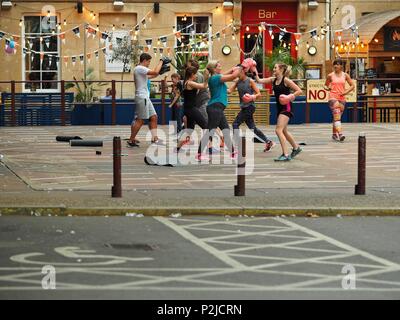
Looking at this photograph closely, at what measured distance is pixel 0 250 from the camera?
10.1m

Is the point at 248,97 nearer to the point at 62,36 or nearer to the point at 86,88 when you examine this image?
the point at 86,88

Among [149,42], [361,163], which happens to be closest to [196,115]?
[361,163]

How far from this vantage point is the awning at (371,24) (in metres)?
32.6

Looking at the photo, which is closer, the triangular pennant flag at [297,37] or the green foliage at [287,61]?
the green foliage at [287,61]

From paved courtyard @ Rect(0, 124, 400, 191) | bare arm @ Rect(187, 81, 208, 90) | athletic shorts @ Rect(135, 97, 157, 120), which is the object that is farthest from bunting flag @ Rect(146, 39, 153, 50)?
bare arm @ Rect(187, 81, 208, 90)

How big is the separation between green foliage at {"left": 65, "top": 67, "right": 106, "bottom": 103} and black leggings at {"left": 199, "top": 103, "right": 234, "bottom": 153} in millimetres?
12806

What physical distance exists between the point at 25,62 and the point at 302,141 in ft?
43.1

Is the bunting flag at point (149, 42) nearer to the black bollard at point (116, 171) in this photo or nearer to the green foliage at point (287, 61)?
the green foliage at point (287, 61)

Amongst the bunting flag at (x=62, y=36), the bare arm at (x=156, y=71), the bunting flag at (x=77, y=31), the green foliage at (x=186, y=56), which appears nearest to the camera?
the bare arm at (x=156, y=71)

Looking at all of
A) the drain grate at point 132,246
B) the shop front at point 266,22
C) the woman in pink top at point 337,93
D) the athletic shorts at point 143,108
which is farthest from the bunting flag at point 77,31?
the drain grate at point 132,246

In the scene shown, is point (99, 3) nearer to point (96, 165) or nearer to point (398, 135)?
point (398, 135)

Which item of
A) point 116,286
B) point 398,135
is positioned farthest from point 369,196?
point 398,135

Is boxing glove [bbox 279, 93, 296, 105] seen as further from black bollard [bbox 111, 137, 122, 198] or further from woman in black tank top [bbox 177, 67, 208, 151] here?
black bollard [bbox 111, 137, 122, 198]

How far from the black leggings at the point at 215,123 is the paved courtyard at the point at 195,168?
667 mm
